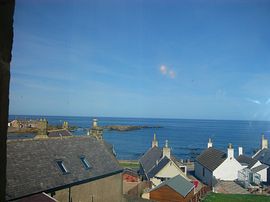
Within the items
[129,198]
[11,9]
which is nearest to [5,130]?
[11,9]

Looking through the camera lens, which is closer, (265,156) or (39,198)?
(39,198)

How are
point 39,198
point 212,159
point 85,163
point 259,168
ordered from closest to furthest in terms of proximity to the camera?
point 39,198 → point 85,163 → point 259,168 → point 212,159

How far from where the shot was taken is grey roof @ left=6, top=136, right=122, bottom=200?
1402 centimetres

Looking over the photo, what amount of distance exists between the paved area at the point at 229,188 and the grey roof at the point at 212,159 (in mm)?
1942

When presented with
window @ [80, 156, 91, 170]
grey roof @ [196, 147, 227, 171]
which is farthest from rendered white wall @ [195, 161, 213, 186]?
window @ [80, 156, 91, 170]

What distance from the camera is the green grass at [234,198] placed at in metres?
25.0

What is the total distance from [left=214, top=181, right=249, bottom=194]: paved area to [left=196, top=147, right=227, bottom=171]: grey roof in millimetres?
1942

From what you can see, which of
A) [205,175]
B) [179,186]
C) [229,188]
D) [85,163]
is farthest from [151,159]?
[85,163]

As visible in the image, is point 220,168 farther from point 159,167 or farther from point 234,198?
point 159,167

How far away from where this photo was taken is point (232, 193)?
28.3 meters

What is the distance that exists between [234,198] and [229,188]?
4724 mm

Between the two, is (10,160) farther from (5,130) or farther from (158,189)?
(5,130)

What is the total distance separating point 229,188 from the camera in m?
30.5

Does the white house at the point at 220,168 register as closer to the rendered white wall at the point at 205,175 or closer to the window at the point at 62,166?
the rendered white wall at the point at 205,175
